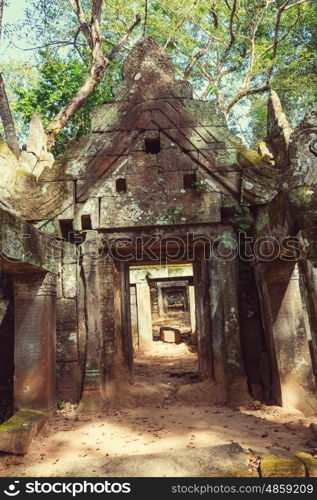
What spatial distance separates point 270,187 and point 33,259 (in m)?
3.70

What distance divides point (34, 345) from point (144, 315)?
7.75 meters

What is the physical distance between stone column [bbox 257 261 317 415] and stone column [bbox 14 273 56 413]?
3.17 m

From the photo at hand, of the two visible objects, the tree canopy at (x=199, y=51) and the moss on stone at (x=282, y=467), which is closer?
the moss on stone at (x=282, y=467)

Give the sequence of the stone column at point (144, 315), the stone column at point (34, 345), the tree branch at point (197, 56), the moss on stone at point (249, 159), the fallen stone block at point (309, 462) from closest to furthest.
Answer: the fallen stone block at point (309, 462), the stone column at point (34, 345), the moss on stone at point (249, 159), the stone column at point (144, 315), the tree branch at point (197, 56)

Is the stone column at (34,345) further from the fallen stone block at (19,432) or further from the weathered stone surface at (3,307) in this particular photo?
the weathered stone surface at (3,307)

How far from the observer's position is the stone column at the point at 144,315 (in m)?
12.4

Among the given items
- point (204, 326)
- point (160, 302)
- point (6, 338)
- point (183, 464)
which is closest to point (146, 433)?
point (183, 464)

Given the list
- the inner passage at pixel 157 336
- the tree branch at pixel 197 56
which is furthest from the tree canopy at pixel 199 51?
the inner passage at pixel 157 336

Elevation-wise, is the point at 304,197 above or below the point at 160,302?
above

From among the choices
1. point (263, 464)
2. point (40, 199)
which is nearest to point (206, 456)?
point (263, 464)

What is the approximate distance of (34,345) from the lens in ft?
16.2

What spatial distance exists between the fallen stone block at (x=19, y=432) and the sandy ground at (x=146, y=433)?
9 centimetres

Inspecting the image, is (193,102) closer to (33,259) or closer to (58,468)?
(33,259)

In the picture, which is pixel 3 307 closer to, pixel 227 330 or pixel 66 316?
pixel 66 316
